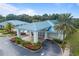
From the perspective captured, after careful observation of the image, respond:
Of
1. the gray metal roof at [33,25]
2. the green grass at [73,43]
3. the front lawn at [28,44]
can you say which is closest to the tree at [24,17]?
the gray metal roof at [33,25]

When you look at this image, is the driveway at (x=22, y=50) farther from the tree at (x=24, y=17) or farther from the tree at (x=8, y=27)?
the tree at (x=24, y=17)

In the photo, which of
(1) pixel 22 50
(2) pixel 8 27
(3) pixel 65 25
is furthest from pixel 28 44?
(3) pixel 65 25

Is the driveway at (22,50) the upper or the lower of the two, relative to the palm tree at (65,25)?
lower

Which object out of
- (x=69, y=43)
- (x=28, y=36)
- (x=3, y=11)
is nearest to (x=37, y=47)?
(x=28, y=36)

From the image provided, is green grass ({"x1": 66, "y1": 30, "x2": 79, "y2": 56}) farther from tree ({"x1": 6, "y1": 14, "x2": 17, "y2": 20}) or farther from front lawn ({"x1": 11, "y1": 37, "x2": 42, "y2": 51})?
tree ({"x1": 6, "y1": 14, "x2": 17, "y2": 20})

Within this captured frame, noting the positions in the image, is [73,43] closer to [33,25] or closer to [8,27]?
[33,25]

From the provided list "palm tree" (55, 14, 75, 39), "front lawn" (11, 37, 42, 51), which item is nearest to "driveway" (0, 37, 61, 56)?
"front lawn" (11, 37, 42, 51)

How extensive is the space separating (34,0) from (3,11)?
28cm

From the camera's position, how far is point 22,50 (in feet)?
7.95

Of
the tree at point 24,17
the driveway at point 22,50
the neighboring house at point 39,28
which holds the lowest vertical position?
the driveway at point 22,50

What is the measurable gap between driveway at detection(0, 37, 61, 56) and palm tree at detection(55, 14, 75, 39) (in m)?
0.14

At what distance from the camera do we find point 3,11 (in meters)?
2.42

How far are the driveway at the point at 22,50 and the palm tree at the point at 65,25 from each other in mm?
139

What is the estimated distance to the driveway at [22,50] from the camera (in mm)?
2420
